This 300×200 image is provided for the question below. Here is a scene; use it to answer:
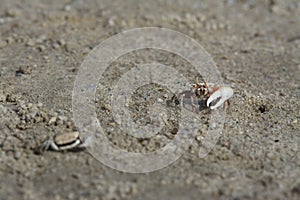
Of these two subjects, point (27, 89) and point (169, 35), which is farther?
point (169, 35)

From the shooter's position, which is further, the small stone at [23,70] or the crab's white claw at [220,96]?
the small stone at [23,70]

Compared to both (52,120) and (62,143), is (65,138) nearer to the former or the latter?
(62,143)

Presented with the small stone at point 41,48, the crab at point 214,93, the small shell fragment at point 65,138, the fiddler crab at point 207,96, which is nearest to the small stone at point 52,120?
the small shell fragment at point 65,138

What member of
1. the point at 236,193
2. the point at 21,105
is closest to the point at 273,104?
the point at 236,193

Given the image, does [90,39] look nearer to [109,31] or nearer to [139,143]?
[109,31]

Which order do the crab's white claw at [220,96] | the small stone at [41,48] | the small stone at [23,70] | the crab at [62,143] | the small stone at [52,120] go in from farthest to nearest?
1. the small stone at [41,48]
2. the small stone at [23,70]
3. the crab's white claw at [220,96]
4. the small stone at [52,120]
5. the crab at [62,143]

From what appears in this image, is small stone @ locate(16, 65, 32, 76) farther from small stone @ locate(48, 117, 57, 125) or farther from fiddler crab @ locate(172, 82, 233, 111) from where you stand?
fiddler crab @ locate(172, 82, 233, 111)

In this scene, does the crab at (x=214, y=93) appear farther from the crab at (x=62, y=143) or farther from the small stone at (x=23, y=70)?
the small stone at (x=23, y=70)

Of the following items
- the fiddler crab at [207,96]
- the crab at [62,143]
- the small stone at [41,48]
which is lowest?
the crab at [62,143]

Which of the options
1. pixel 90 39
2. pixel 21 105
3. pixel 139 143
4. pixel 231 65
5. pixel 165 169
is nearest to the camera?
pixel 165 169
